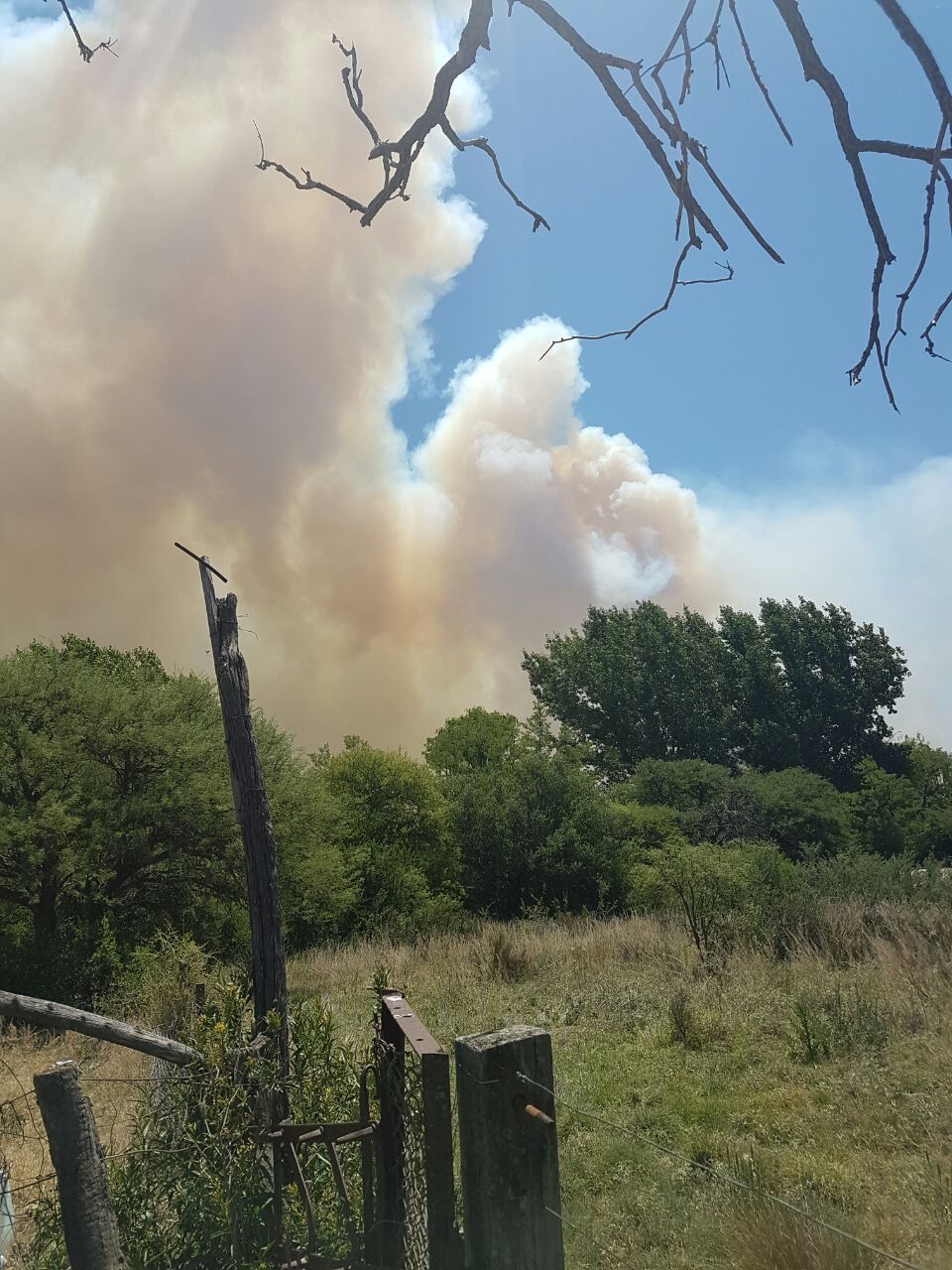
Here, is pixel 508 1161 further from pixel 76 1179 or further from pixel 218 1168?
pixel 218 1168

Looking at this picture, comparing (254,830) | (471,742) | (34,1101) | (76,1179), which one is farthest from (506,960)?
(471,742)

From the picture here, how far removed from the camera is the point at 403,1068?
3.00 meters

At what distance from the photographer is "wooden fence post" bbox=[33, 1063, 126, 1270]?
8.41 ft

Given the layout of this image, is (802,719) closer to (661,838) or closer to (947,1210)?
(661,838)

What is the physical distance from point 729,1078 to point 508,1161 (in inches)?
196

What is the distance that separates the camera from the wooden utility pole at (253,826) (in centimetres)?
450

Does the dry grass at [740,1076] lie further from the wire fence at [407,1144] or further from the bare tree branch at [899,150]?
the bare tree branch at [899,150]

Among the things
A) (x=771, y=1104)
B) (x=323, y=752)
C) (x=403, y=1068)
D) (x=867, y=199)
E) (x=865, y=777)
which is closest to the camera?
(x=867, y=199)

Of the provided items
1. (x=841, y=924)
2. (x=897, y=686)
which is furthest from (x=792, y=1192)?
(x=897, y=686)

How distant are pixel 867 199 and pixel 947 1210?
152 inches

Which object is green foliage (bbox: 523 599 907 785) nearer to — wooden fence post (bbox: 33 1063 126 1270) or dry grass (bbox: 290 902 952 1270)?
dry grass (bbox: 290 902 952 1270)

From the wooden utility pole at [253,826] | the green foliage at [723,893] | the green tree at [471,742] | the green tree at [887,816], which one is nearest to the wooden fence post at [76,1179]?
the wooden utility pole at [253,826]

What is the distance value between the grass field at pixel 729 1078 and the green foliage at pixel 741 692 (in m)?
28.0

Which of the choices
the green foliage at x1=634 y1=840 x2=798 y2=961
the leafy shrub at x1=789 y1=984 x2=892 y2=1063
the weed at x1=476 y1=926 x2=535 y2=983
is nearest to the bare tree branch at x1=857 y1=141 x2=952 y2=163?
the leafy shrub at x1=789 y1=984 x2=892 y2=1063
